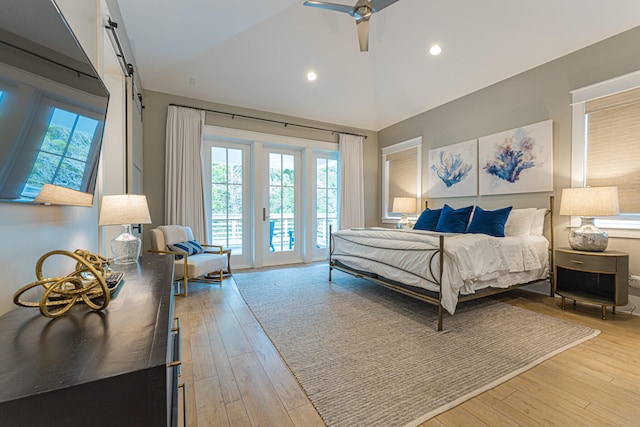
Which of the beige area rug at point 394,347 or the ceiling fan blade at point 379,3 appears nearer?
the beige area rug at point 394,347

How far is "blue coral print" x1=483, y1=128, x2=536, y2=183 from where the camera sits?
139 inches

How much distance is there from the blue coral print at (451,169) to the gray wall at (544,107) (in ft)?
0.85

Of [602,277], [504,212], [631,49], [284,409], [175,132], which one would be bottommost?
[284,409]

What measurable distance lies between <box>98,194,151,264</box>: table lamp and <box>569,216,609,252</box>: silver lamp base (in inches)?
156

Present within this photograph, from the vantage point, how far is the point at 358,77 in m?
4.78

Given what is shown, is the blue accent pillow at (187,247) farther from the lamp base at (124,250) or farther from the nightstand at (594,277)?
the nightstand at (594,277)

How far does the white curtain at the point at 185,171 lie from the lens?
4.12m

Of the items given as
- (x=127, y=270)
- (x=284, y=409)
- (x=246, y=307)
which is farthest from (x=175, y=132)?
(x=284, y=409)

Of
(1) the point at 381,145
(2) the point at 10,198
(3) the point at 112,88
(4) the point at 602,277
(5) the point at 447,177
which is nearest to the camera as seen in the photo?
(2) the point at 10,198

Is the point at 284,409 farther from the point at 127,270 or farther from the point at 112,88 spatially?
the point at 112,88

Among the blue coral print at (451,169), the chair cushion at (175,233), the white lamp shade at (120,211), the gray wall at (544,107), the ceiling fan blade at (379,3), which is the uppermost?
the ceiling fan blade at (379,3)

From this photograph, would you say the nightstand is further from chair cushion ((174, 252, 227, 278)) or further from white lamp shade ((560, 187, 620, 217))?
chair cushion ((174, 252, 227, 278))

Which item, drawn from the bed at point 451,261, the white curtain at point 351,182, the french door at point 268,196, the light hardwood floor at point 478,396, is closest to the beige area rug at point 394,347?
the light hardwood floor at point 478,396

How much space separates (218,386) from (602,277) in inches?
151
